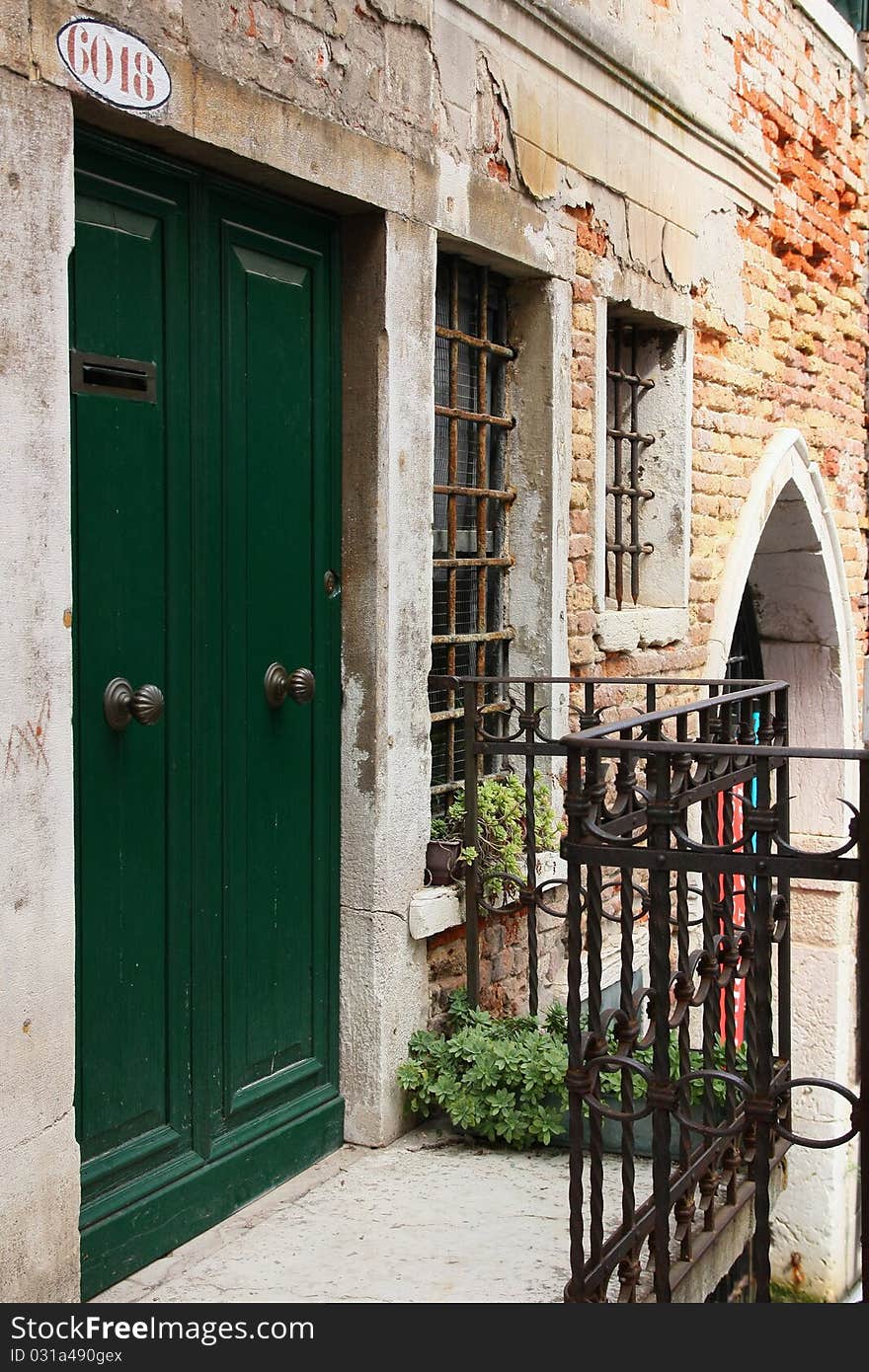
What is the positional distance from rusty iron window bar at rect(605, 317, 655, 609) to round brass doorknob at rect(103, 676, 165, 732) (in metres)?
2.99

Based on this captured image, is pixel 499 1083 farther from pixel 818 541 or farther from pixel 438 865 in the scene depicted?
pixel 818 541

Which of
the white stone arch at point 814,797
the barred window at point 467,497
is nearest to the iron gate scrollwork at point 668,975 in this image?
the barred window at point 467,497

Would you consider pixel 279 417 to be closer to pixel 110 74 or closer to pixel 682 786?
pixel 110 74

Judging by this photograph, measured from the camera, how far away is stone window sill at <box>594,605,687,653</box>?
5.40m

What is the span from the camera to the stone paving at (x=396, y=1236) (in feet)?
10.3

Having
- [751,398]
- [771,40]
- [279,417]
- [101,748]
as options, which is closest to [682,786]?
[101,748]

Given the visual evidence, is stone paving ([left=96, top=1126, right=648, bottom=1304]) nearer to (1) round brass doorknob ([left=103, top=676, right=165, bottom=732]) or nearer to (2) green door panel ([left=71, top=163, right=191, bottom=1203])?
(2) green door panel ([left=71, top=163, right=191, bottom=1203])

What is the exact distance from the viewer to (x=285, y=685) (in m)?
3.69

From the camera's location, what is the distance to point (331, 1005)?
3.94 meters

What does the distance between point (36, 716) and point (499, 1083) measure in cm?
181

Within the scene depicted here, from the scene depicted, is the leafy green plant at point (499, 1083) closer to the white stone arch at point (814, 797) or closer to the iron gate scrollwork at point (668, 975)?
the iron gate scrollwork at point (668, 975)

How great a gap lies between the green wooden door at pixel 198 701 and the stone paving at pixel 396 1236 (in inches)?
3.4

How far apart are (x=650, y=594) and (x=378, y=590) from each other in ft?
8.29

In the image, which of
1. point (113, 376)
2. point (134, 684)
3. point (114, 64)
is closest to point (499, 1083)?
point (134, 684)
